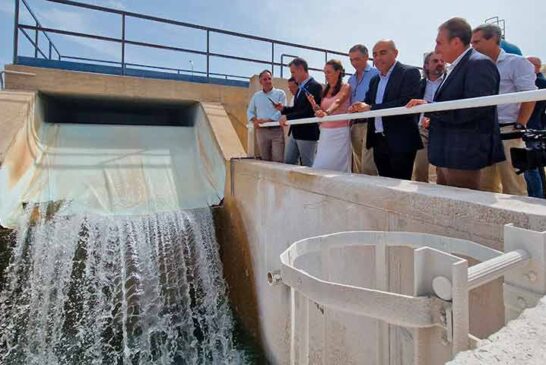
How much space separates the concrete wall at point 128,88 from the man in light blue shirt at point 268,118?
2.66m

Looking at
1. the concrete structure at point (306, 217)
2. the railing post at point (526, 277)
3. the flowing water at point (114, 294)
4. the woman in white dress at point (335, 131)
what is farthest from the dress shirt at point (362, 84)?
the railing post at point (526, 277)

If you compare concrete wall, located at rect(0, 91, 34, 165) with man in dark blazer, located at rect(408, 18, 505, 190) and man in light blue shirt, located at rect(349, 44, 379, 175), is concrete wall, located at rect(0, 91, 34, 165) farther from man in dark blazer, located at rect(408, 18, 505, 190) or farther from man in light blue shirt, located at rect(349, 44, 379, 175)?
man in dark blazer, located at rect(408, 18, 505, 190)

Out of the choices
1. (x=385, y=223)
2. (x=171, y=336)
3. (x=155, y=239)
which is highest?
(x=385, y=223)

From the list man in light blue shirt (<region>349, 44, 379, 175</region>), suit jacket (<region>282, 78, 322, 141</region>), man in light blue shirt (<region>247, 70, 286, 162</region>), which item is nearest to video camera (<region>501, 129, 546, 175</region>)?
man in light blue shirt (<region>349, 44, 379, 175</region>)

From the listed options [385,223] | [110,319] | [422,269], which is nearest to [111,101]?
[110,319]

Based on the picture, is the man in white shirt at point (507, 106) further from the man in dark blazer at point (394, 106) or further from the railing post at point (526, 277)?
the railing post at point (526, 277)

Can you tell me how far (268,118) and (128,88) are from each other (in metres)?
3.40

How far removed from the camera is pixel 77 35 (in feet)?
21.6

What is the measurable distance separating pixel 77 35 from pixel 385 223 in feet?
22.1

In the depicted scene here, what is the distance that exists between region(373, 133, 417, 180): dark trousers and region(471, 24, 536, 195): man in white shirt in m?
0.57

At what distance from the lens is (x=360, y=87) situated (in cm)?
369

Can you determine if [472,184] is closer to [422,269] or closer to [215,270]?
[422,269]

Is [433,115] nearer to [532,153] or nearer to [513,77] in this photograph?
[532,153]

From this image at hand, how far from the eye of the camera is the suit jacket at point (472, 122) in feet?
6.99
